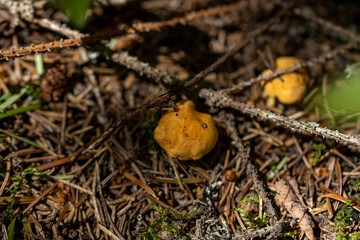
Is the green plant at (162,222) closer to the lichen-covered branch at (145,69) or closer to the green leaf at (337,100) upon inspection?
→ the lichen-covered branch at (145,69)

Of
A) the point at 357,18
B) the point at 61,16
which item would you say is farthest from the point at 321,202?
the point at 61,16

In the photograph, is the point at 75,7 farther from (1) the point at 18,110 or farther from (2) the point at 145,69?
(1) the point at 18,110

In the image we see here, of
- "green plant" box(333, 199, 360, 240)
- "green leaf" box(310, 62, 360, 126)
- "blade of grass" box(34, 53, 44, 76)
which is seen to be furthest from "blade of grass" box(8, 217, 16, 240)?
"green leaf" box(310, 62, 360, 126)

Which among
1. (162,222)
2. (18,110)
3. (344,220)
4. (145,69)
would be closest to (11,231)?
(18,110)

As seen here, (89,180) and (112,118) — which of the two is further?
(112,118)

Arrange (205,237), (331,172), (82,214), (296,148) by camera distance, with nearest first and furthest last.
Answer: (205,237) < (82,214) < (331,172) < (296,148)

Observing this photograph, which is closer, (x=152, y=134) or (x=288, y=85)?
(x=152, y=134)

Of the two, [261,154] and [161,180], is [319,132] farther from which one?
[161,180]
